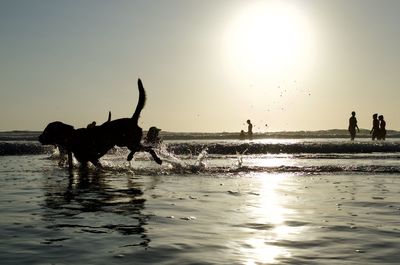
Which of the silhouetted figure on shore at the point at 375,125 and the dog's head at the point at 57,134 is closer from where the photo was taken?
the dog's head at the point at 57,134

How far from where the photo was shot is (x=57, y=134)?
1445 cm

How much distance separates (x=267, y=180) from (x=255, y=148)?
1773 centimetres

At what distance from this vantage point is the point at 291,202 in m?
7.79

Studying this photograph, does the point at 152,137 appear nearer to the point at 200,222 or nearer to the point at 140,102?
the point at 140,102

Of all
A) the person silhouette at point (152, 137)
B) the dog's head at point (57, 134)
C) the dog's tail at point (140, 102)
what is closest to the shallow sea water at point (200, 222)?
the dog's head at point (57, 134)

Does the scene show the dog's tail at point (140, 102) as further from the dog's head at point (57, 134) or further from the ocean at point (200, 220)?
the ocean at point (200, 220)

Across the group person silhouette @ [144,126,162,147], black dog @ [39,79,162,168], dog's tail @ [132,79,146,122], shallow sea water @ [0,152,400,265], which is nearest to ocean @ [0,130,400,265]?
shallow sea water @ [0,152,400,265]

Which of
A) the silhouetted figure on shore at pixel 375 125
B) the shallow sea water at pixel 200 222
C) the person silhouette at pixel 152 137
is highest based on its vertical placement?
the silhouetted figure on shore at pixel 375 125

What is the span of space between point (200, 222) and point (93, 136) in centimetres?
875

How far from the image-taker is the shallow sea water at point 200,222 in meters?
4.58

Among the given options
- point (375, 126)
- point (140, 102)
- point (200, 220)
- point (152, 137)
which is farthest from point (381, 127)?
point (200, 220)

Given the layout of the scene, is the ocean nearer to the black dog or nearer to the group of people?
the black dog

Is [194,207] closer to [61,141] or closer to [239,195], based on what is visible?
[239,195]

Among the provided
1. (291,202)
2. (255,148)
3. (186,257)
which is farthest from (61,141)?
(255,148)
